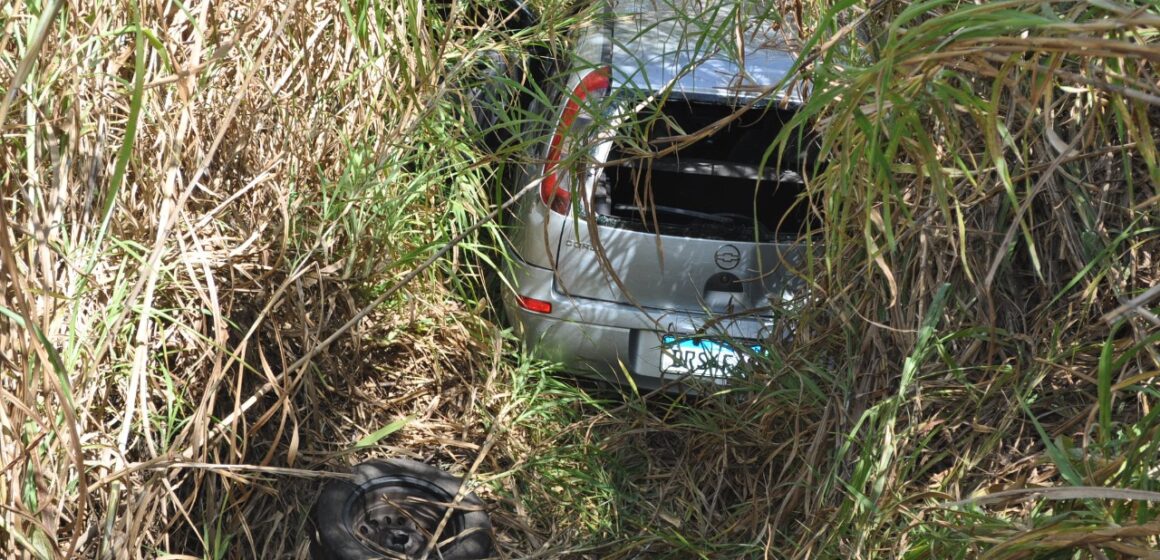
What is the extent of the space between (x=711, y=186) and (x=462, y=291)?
38.7 inches

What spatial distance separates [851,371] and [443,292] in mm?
1637

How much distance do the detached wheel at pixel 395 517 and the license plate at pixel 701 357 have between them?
2.64 ft

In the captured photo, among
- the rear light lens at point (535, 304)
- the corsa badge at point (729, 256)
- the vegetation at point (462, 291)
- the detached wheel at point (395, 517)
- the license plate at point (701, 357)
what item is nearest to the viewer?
the vegetation at point (462, 291)

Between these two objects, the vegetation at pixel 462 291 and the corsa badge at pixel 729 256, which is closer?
the vegetation at pixel 462 291

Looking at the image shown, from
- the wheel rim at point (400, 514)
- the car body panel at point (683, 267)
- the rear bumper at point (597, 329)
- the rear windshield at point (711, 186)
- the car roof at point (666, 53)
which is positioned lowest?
the wheel rim at point (400, 514)

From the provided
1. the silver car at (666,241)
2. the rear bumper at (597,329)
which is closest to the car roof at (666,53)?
the silver car at (666,241)

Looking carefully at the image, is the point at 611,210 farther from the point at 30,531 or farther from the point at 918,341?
the point at 30,531

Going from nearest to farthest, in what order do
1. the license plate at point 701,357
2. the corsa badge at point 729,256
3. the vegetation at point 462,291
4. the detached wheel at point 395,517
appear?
the vegetation at point 462,291 → the detached wheel at point 395,517 → the license plate at point 701,357 → the corsa badge at point 729,256

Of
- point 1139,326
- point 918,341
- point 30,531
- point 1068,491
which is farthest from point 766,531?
point 30,531

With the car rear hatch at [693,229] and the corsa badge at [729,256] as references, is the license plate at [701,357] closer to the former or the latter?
the car rear hatch at [693,229]

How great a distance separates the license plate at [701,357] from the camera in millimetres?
3479

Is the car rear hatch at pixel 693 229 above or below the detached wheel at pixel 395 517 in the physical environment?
above

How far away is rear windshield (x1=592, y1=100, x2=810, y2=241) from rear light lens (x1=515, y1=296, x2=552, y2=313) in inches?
14.8

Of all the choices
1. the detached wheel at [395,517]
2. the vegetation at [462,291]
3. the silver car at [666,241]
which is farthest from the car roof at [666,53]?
the detached wheel at [395,517]
